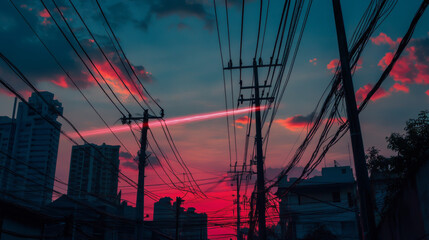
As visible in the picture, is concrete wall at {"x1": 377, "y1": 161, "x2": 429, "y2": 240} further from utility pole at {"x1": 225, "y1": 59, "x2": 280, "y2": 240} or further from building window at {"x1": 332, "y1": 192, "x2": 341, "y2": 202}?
building window at {"x1": 332, "y1": 192, "x2": 341, "y2": 202}

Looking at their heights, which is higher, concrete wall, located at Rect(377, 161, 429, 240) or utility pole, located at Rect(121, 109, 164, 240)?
utility pole, located at Rect(121, 109, 164, 240)

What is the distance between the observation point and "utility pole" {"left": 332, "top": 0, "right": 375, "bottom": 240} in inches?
295

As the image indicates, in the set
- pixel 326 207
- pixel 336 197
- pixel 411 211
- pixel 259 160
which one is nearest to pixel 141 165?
pixel 259 160

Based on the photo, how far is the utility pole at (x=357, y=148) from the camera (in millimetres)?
7503

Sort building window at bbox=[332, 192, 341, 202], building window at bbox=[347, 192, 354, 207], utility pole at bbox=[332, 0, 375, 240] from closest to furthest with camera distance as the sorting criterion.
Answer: utility pole at bbox=[332, 0, 375, 240] → building window at bbox=[347, 192, 354, 207] → building window at bbox=[332, 192, 341, 202]

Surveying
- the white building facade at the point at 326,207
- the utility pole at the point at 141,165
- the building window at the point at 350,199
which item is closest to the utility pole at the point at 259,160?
the utility pole at the point at 141,165

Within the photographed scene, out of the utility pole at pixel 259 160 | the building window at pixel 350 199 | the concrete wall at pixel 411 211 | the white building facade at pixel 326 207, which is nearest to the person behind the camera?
the concrete wall at pixel 411 211

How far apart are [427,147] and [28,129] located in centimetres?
16636

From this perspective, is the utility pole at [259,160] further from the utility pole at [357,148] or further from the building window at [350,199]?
the building window at [350,199]

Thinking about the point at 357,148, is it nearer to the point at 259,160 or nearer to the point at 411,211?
the point at 411,211

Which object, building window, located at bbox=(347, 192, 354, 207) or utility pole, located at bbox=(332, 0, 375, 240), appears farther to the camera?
building window, located at bbox=(347, 192, 354, 207)

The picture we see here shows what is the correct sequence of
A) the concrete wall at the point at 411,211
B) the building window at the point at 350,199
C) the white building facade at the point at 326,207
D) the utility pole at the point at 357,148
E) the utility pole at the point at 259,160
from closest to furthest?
the utility pole at the point at 357,148 → the concrete wall at the point at 411,211 → the utility pole at the point at 259,160 → the white building facade at the point at 326,207 → the building window at the point at 350,199

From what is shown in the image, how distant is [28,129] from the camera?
153750mm

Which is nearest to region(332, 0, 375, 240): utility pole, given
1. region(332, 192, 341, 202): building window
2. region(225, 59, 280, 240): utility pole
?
region(225, 59, 280, 240): utility pole
